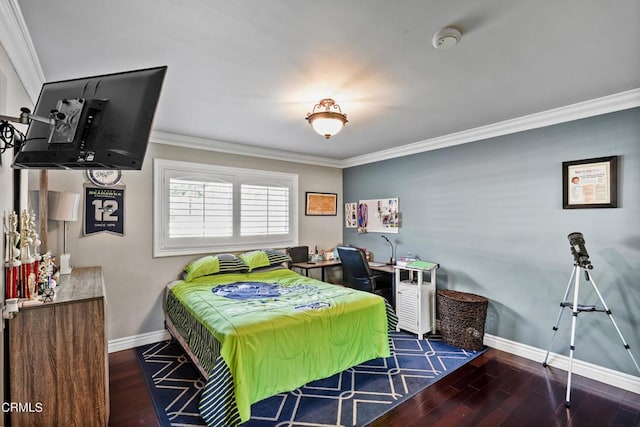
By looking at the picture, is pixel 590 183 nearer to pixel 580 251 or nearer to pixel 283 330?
pixel 580 251

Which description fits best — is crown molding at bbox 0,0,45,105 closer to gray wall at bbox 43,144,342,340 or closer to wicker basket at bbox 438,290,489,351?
gray wall at bbox 43,144,342,340

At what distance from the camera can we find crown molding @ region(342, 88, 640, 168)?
8.38ft

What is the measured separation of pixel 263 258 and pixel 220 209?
2.91 ft

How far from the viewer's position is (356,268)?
148 inches

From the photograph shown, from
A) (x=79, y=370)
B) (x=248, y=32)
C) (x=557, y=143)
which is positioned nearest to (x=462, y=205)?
(x=557, y=143)

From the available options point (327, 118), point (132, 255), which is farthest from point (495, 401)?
point (132, 255)

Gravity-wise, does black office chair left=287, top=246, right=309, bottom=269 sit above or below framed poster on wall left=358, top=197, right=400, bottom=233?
below

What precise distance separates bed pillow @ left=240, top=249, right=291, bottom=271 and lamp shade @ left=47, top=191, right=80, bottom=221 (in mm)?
1892

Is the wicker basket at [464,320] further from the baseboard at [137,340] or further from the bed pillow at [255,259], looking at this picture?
the baseboard at [137,340]

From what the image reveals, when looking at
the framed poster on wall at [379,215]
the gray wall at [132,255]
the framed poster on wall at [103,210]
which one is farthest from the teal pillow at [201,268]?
the framed poster on wall at [379,215]

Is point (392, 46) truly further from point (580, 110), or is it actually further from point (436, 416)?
point (436, 416)

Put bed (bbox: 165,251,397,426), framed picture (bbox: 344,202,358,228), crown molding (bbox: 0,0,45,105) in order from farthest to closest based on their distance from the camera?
framed picture (bbox: 344,202,358,228), bed (bbox: 165,251,397,426), crown molding (bbox: 0,0,45,105)

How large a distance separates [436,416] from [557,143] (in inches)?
109

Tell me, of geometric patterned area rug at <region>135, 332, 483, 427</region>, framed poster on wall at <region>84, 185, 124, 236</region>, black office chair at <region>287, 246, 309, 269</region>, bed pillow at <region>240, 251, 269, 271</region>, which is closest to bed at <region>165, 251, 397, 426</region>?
geometric patterned area rug at <region>135, 332, 483, 427</region>
